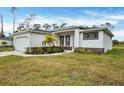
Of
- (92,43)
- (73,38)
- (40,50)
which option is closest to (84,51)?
(92,43)

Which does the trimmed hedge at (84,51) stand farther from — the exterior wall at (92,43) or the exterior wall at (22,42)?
the exterior wall at (22,42)

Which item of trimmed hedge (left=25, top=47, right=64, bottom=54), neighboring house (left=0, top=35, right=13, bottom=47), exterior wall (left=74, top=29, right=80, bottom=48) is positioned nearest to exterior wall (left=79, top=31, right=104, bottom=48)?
exterior wall (left=74, top=29, right=80, bottom=48)

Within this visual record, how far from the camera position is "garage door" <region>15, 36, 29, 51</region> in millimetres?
17922

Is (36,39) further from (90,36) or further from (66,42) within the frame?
(90,36)

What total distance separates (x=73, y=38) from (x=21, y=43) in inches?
221

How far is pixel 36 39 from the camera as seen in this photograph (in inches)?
706

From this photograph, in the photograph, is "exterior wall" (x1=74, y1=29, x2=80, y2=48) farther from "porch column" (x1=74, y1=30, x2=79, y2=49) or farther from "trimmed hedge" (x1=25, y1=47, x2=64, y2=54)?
"trimmed hedge" (x1=25, y1=47, x2=64, y2=54)

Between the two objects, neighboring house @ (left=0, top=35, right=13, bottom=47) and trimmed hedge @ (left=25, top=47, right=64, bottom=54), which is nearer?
trimmed hedge @ (left=25, top=47, right=64, bottom=54)

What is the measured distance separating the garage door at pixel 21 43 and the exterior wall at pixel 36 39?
1.86 feet
